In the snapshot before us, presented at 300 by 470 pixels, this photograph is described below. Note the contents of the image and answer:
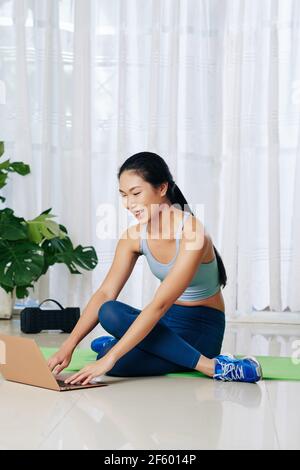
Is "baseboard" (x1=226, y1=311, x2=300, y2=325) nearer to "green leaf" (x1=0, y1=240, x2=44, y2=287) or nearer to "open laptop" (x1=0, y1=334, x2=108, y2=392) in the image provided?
"green leaf" (x1=0, y1=240, x2=44, y2=287)

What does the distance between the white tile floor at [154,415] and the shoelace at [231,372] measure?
39 mm

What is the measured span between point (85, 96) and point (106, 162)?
0.42 m

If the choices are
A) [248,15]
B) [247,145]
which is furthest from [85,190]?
[248,15]

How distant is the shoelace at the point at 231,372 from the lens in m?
2.76

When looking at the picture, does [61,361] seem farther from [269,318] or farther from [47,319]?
[269,318]

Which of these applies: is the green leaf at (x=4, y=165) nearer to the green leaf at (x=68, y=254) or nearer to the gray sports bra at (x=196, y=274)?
the green leaf at (x=68, y=254)

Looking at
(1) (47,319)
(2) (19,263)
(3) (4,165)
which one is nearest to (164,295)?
(1) (47,319)

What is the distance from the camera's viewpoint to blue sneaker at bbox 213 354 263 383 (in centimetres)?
274

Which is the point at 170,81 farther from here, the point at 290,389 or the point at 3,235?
the point at 290,389

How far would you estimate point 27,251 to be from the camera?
15.0ft

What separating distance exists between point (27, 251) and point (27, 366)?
2.04 metres

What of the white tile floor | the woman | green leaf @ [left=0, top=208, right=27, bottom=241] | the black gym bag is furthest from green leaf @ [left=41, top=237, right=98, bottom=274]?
the white tile floor

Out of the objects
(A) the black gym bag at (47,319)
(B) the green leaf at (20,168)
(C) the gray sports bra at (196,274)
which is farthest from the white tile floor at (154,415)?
(B) the green leaf at (20,168)

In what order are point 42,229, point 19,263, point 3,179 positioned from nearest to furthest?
point 19,263 → point 42,229 → point 3,179
